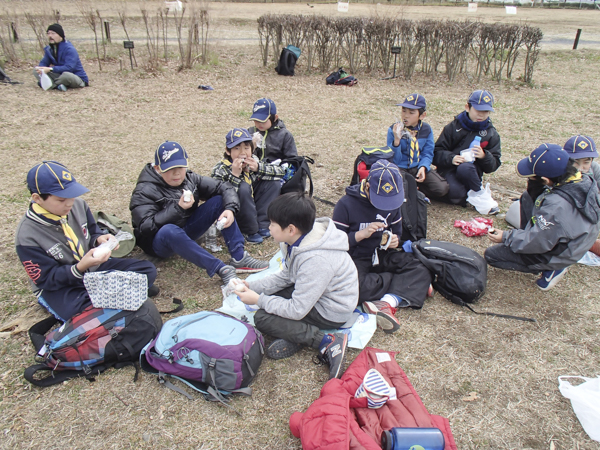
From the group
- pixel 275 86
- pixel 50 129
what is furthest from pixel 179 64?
pixel 50 129

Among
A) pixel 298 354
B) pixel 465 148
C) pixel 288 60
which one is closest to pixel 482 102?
pixel 465 148

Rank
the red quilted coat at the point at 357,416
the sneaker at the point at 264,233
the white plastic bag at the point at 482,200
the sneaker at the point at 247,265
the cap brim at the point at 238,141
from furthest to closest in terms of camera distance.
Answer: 1. the white plastic bag at the point at 482,200
2. the sneaker at the point at 264,233
3. the cap brim at the point at 238,141
4. the sneaker at the point at 247,265
5. the red quilted coat at the point at 357,416

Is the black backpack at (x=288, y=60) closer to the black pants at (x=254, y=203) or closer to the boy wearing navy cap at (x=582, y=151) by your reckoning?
the black pants at (x=254, y=203)

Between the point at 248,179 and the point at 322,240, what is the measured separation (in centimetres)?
176

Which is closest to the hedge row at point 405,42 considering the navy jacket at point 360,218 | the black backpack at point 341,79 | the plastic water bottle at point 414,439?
the black backpack at point 341,79

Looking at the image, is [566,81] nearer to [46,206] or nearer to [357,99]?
[357,99]

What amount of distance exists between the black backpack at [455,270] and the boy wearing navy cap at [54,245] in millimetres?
2472

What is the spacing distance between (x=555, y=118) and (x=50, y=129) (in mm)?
8989

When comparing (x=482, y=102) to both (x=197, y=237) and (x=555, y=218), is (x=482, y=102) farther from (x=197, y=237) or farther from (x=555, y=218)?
(x=197, y=237)

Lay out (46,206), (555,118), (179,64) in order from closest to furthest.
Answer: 1. (46,206)
2. (555,118)
3. (179,64)

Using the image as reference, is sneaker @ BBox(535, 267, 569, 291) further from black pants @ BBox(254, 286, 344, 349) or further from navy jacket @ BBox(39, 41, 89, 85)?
navy jacket @ BBox(39, 41, 89, 85)

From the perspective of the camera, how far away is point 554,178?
324 cm

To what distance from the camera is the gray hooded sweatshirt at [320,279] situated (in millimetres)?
2545

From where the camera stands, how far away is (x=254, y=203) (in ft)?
13.6
